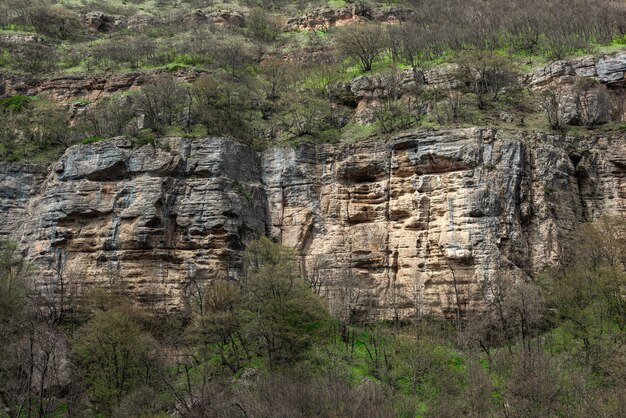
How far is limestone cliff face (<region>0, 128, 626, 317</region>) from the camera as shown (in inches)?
1236

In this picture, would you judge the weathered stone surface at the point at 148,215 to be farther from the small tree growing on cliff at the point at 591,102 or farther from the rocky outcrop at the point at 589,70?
the rocky outcrop at the point at 589,70

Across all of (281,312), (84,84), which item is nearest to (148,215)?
(281,312)

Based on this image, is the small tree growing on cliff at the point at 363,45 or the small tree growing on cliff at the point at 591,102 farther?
the small tree growing on cliff at the point at 363,45

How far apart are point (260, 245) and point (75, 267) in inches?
431

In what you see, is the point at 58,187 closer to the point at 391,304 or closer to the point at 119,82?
the point at 119,82

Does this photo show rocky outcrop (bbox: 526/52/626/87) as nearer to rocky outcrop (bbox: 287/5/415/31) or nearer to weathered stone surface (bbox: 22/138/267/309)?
weathered stone surface (bbox: 22/138/267/309)

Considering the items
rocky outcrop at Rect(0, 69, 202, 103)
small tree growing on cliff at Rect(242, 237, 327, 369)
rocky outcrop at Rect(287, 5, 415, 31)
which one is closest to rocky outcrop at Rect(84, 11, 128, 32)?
rocky outcrop at Rect(0, 69, 202, 103)

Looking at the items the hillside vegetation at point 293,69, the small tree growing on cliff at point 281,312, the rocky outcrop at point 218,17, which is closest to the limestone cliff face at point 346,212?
the hillside vegetation at point 293,69

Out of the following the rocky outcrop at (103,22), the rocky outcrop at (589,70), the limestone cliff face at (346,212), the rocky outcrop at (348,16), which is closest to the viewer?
the limestone cliff face at (346,212)

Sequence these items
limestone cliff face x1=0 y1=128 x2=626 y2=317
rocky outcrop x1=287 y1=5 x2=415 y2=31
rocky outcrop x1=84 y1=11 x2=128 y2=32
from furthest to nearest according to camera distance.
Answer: rocky outcrop x1=84 y1=11 x2=128 y2=32 < rocky outcrop x1=287 y1=5 x2=415 y2=31 < limestone cliff face x1=0 y1=128 x2=626 y2=317

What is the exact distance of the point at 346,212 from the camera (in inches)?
1371

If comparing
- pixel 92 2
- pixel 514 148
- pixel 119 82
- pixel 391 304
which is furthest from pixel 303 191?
pixel 92 2

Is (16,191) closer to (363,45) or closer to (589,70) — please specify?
(363,45)

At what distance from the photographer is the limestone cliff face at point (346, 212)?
103 ft
